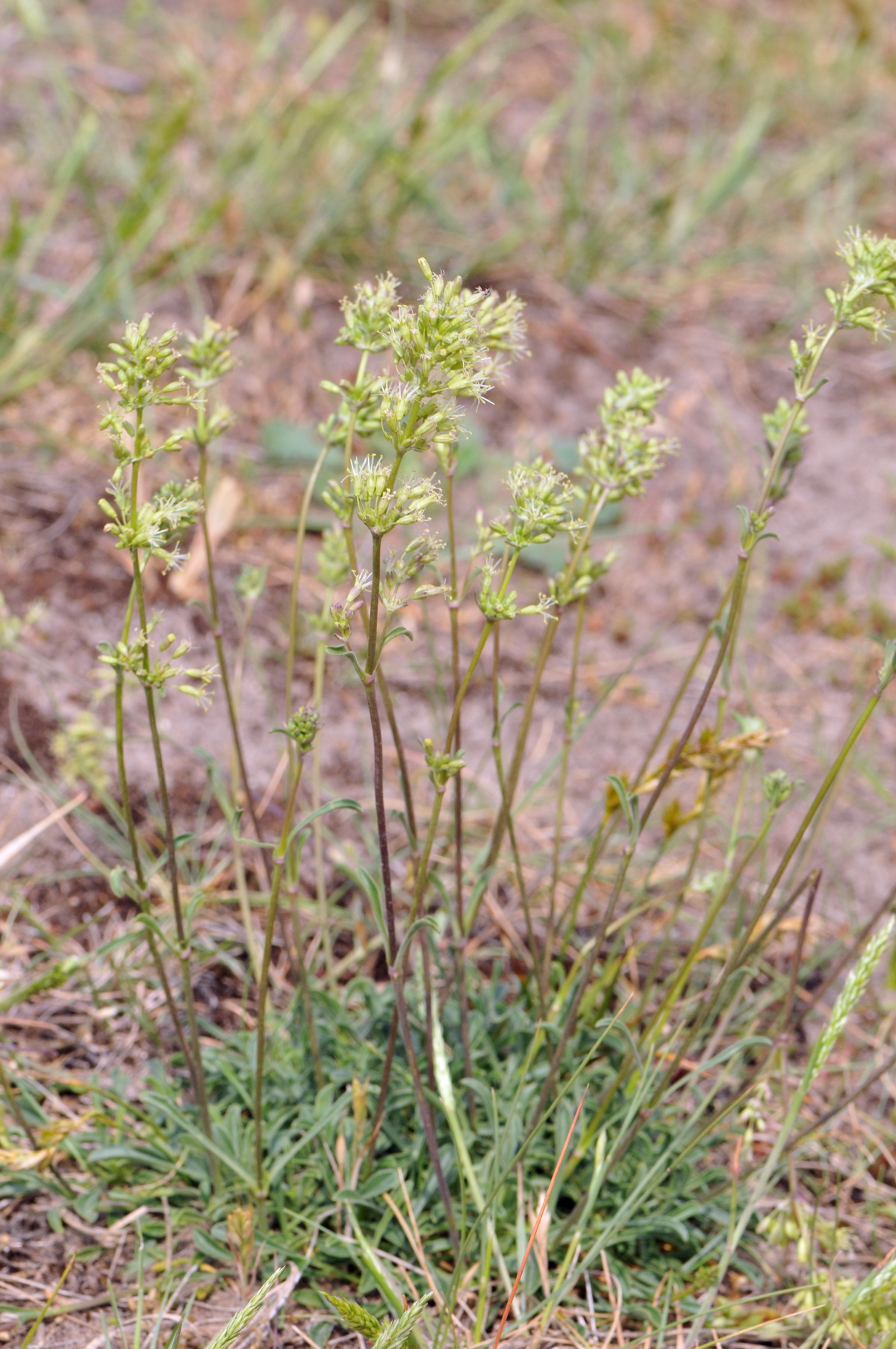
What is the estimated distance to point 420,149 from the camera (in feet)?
16.1

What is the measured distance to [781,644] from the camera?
3996 mm

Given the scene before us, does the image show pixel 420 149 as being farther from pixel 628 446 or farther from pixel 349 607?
pixel 349 607

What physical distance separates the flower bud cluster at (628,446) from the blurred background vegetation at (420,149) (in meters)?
2.60

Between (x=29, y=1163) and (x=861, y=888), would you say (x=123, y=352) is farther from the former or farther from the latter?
(x=861, y=888)

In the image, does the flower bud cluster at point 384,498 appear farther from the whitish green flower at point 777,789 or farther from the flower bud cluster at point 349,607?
the whitish green flower at point 777,789

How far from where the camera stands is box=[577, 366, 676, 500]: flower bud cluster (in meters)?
1.94

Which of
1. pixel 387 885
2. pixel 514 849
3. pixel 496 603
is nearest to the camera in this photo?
pixel 496 603

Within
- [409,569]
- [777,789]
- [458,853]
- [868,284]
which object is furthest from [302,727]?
[868,284]

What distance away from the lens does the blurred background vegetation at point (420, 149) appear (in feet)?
14.7

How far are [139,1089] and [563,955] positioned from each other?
1.02 metres

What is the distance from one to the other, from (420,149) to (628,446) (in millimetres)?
3546

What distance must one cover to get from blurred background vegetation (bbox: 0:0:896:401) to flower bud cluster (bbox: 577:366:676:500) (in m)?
2.60

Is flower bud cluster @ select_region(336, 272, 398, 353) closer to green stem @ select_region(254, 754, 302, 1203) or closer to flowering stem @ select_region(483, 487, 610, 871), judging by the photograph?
flowering stem @ select_region(483, 487, 610, 871)

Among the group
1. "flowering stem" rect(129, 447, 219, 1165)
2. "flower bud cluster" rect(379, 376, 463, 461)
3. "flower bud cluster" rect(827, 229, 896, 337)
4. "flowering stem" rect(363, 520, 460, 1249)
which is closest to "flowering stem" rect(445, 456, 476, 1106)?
"flowering stem" rect(363, 520, 460, 1249)
